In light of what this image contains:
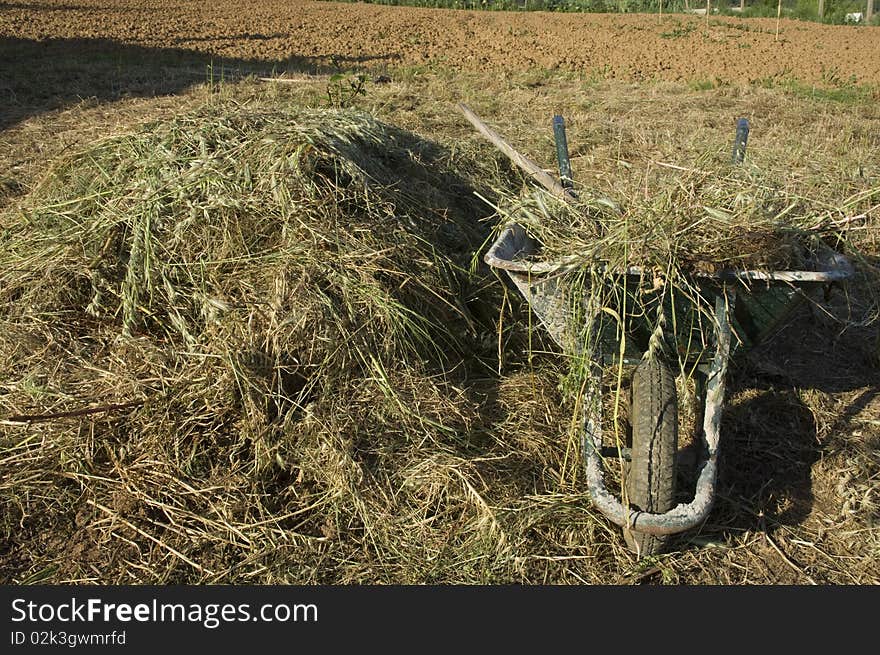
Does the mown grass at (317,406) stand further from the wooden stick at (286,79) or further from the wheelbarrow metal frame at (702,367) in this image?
the wooden stick at (286,79)

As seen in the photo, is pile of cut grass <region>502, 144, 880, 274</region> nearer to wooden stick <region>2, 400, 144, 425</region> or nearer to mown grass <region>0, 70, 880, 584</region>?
mown grass <region>0, 70, 880, 584</region>

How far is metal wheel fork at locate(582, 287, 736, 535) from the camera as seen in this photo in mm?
2184

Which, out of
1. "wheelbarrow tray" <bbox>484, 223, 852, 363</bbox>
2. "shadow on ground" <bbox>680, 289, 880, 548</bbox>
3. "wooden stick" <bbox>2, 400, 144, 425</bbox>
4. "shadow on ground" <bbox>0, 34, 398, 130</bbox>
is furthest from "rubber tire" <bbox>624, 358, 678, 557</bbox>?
"shadow on ground" <bbox>0, 34, 398, 130</bbox>

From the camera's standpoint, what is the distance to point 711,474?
232 cm

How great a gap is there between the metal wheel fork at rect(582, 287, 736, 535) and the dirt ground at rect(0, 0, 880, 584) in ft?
0.96

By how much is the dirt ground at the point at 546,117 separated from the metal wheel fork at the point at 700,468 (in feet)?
0.96

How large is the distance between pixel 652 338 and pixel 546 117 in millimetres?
5676

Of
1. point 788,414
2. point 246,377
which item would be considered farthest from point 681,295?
point 246,377

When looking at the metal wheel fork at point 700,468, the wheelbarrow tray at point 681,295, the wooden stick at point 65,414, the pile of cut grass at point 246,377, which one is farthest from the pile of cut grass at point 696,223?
the wooden stick at point 65,414

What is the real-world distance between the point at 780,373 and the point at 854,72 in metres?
9.29

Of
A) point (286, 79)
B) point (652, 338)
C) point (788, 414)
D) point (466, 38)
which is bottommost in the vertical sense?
point (788, 414)

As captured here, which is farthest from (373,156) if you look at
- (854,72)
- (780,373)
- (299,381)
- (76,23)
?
(76,23)

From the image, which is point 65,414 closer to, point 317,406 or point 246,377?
point 246,377

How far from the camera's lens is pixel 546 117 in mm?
7508
